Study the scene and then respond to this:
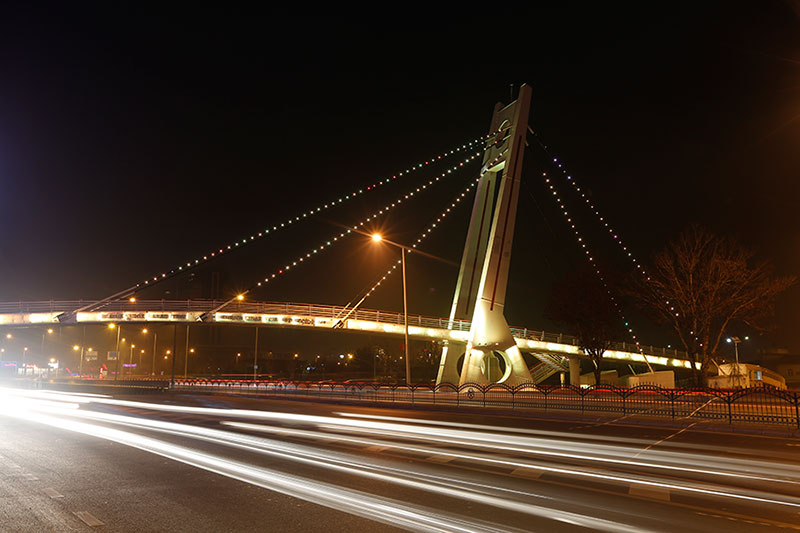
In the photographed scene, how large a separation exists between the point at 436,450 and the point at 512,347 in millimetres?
30203

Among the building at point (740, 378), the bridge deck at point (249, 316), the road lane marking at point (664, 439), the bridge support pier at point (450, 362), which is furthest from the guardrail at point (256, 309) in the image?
the road lane marking at point (664, 439)

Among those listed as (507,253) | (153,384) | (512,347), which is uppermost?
(507,253)

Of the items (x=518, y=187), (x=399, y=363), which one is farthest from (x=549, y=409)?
(x=399, y=363)

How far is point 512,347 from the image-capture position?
139ft

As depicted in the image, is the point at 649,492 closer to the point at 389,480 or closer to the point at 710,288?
the point at 389,480

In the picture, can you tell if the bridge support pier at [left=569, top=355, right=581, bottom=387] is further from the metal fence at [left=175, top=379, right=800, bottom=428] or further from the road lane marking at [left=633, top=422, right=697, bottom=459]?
the road lane marking at [left=633, top=422, right=697, bottom=459]

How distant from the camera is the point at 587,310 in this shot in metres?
40.8

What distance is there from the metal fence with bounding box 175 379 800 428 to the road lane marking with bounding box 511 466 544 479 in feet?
43.7

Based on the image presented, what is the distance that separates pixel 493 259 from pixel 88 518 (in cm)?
3606

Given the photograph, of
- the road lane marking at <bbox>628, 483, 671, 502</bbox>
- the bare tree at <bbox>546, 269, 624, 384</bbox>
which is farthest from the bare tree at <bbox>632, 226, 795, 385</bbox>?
the road lane marking at <bbox>628, 483, 671, 502</bbox>

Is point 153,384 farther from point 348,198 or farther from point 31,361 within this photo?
point 31,361

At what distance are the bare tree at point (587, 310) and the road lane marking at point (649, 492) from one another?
32.8 metres

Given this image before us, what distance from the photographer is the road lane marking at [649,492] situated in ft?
27.4

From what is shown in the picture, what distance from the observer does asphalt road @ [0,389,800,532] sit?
6.93 meters
